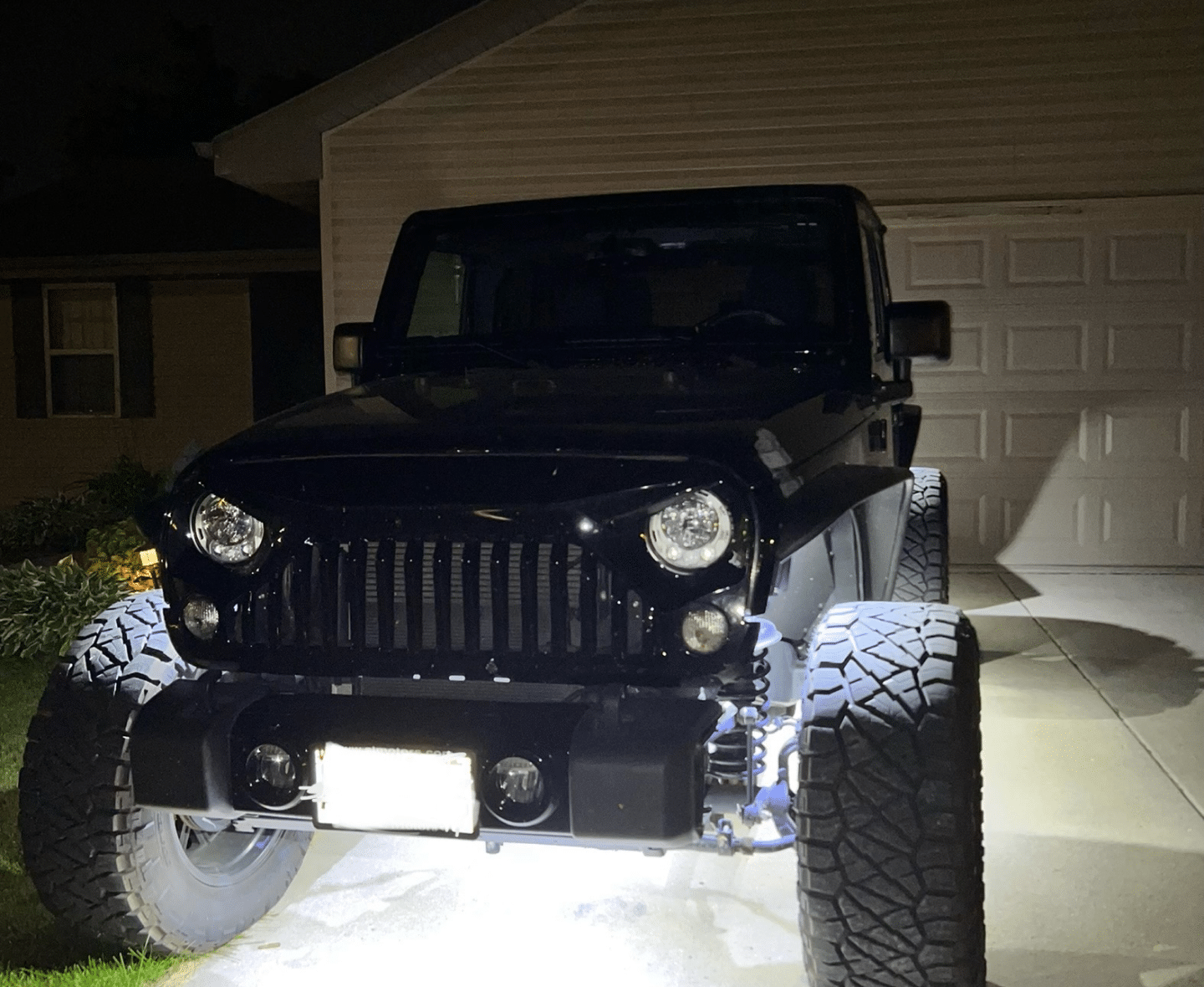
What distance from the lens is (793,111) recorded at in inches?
385

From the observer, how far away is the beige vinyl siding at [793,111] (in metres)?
9.35

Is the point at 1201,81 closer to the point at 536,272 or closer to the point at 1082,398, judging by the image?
the point at 1082,398

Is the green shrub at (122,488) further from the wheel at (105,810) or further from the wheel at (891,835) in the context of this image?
the wheel at (891,835)

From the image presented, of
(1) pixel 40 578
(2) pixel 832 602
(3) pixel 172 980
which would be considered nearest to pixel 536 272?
(2) pixel 832 602

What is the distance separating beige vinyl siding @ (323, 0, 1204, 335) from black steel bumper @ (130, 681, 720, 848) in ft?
24.7

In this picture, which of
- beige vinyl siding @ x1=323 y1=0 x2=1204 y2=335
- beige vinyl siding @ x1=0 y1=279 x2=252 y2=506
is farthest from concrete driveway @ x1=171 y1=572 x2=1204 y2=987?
beige vinyl siding @ x1=0 y1=279 x2=252 y2=506

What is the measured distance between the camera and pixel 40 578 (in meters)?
7.96

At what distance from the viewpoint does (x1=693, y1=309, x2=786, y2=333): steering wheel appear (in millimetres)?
4043

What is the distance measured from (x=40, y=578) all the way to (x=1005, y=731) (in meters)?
5.49

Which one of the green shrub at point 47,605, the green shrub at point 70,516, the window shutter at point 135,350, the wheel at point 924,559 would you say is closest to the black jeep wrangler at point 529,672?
the wheel at point 924,559

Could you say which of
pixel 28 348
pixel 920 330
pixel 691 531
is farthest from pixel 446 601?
pixel 28 348

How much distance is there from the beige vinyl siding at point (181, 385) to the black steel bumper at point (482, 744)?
468 inches

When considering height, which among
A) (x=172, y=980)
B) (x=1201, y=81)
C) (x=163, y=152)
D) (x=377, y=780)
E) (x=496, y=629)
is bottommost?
(x=172, y=980)

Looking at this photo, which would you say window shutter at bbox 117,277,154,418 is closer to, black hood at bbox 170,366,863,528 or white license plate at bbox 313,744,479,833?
black hood at bbox 170,366,863,528
